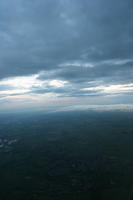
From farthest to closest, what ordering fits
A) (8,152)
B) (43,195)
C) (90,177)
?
(8,152) → (90,177) → (43,195)

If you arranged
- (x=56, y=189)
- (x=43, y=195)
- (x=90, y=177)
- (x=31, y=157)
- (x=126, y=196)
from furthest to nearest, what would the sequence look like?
(x=31, y=157), (x=90, y=177), (x=56, y=189), (x=43, y=195), (x=126, y=196)

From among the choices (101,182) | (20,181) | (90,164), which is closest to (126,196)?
(101,182)

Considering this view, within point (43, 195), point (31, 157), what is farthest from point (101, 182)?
point (31, 157)

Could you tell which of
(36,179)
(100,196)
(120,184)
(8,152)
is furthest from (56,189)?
(8,152)

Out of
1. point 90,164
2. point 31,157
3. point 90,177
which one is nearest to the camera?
point 90,177

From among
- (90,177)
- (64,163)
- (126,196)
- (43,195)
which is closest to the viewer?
(126,196)

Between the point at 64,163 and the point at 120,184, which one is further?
the point at 64,163

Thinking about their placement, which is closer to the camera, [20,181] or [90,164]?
[20,181]

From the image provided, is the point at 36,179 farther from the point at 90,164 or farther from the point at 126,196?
the point at 126,196

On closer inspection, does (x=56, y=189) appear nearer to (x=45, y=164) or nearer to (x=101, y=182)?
(x=101, y=182)
